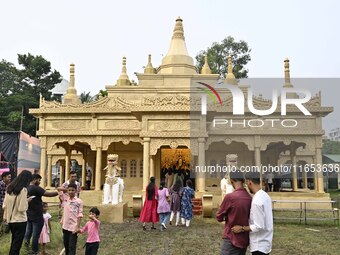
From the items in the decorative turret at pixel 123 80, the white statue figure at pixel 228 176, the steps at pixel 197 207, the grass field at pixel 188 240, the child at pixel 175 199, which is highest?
the decorative turret at pixel 123 80

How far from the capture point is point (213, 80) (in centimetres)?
2658

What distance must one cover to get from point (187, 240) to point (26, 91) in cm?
3425

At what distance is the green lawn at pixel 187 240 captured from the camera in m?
8.70

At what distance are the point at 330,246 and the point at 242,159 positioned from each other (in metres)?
14.0

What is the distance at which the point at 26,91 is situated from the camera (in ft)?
131

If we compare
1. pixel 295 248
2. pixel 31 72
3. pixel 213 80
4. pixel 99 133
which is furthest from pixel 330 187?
pixel 295 248

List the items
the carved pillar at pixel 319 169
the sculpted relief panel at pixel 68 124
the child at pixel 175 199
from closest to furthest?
the child at pixel 175 199
the carved pillar at pixel 319 169
the sculpted relief panel at pixel 68 124

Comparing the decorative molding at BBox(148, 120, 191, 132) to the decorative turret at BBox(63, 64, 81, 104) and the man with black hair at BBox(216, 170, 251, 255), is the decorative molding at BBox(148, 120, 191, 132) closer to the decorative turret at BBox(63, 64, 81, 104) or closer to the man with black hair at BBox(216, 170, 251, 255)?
the decorative turret at BBox(63, 64, 81, 104)

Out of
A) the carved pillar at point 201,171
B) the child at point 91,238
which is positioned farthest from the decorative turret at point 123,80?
the child at point 91,238

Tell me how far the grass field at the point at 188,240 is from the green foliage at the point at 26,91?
27356 mm

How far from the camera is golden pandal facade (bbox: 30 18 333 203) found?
17.5 meters

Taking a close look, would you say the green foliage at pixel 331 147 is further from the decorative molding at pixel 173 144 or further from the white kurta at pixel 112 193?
the white kurta at pixel 112 193

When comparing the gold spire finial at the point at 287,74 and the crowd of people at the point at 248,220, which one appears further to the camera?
the gold spire finial at the point at 287,74

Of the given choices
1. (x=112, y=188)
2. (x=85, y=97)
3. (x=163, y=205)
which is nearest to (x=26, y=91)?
(x=85, y=97)
